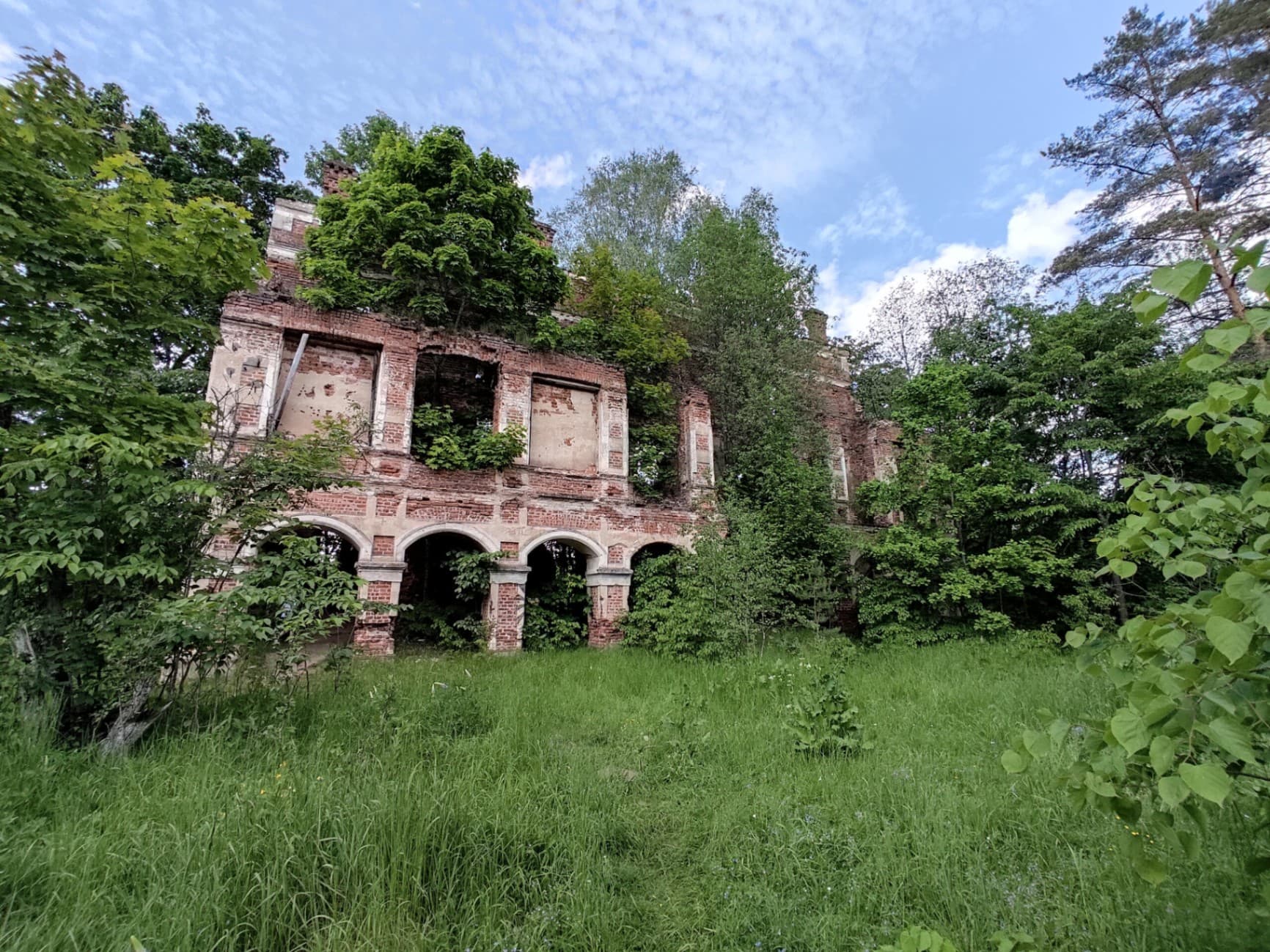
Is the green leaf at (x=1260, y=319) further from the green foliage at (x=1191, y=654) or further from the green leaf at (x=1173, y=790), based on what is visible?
the green leaf at (x=1173, y=790)

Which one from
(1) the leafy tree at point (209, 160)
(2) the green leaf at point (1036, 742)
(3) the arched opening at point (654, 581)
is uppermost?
(1) the leafy tree at point (209, 160)

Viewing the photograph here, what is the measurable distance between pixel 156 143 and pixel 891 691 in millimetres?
23253

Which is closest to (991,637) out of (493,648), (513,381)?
(493,648)

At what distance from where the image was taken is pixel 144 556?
4.38 meters

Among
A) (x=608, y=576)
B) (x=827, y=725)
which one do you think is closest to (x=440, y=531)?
(x=608, y=576)

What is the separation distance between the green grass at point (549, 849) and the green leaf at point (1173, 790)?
183 centimetres

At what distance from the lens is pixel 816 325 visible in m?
18.7

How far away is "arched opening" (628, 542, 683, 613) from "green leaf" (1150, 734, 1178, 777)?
402 inches

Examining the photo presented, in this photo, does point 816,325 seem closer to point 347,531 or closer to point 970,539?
point 970,539

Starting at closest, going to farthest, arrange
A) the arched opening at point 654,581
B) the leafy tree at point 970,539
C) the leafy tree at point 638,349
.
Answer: the leafy tree at point 970,539
the arched opening at point 654,581
the leafy tree at point 638,349

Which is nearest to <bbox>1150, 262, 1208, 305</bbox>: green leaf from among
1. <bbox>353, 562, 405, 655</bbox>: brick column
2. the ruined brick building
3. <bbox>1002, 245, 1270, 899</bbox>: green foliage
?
<bbox>1002, 245, 1270, 899</bbox>: green foliage

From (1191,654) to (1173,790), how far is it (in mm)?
362

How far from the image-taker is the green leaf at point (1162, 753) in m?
1.22

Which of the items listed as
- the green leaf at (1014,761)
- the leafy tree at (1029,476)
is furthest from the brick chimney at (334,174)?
the green leaf at (1014,761)
